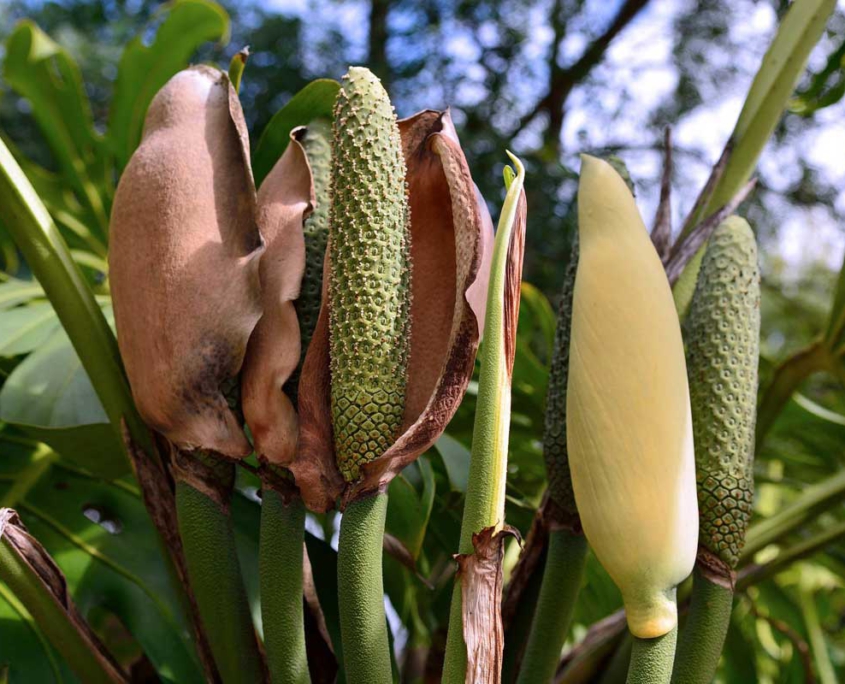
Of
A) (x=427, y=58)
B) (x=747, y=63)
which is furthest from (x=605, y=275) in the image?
(x=747, y=63)

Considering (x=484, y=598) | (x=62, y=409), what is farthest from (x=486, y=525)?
(x=62, y=409)

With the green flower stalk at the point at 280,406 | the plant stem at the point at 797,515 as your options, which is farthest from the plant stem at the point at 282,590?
the plant stem at the point at 797,515

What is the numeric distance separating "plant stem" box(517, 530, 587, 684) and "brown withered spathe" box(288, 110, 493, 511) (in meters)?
0.12

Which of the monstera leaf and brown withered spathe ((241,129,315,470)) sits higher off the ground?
brown withered spathe ((241,129,315,470))

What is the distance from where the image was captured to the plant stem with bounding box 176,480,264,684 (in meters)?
0.41

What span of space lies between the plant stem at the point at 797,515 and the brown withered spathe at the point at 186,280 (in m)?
0.45

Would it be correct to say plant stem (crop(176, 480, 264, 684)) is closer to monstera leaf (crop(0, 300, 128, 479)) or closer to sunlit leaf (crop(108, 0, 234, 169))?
monstera leaf (crop(0, 300, 128, 479))

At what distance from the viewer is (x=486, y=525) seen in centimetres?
36

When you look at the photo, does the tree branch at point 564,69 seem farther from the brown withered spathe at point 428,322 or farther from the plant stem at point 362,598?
the plant stem at point 362,598

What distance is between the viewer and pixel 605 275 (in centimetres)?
40

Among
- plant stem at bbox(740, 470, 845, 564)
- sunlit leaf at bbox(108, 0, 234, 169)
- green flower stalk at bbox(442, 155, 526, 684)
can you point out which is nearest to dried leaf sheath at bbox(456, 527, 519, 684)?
green flower stalk at bbox(442, 155, 526, 684)

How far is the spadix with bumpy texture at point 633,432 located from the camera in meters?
0.37

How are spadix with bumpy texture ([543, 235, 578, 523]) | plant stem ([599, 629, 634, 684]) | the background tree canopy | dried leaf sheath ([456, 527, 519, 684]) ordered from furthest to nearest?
the background tree canopy
plant stem ([599, 629, 634, 684])
spadix with bumpy texture ([543, 235, 578, 523])
dried leaf sheath ([456, 527, 519, 684])

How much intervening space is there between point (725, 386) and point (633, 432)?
0.08m
